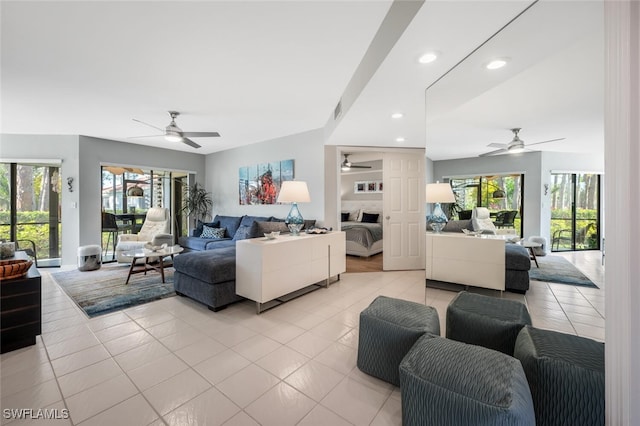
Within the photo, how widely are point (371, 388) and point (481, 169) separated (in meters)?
2.05

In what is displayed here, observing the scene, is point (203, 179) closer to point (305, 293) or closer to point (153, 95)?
point (153, 95)

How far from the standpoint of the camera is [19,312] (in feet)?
7.03

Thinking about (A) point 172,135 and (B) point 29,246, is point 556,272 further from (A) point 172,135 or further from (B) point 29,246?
(B) point 29,246

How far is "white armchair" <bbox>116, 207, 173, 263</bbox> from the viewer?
468cm

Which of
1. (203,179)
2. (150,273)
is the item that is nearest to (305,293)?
(150,273)

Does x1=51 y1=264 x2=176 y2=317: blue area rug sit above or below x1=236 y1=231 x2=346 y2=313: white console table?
below

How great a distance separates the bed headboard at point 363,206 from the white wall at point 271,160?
281 cm

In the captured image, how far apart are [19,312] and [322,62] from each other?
11.0ft

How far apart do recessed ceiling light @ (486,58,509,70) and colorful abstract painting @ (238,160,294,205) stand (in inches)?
141

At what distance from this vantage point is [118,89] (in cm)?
297

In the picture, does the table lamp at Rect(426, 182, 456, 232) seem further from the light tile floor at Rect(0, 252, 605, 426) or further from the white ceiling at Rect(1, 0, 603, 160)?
the light tile floor at Rect(0, 252, 605, 426)

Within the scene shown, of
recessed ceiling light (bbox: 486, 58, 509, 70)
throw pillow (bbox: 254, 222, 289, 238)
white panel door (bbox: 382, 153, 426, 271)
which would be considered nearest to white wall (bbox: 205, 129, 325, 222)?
throw pillow (bbox: 254, 222, 289, 238)

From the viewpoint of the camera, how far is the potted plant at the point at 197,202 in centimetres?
644

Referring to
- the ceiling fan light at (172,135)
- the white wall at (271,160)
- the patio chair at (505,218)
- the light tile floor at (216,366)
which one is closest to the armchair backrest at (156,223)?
the white wall at (271,160)
